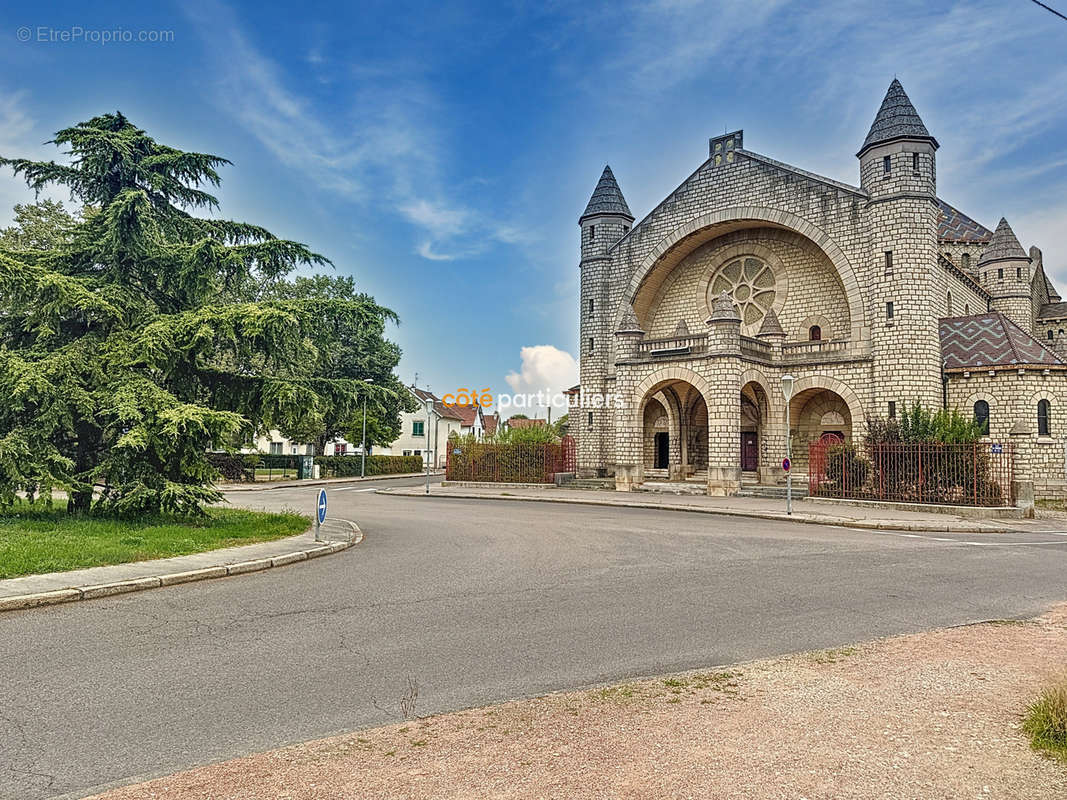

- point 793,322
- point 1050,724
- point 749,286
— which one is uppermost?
point 749,286

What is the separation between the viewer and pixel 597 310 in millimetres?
35844

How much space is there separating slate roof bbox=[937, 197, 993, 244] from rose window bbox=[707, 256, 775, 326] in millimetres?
14066

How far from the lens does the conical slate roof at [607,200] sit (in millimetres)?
36219

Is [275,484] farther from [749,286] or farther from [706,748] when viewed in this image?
[706,748]

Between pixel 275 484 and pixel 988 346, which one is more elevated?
Result: pixel 988 346

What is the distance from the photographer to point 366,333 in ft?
47.2

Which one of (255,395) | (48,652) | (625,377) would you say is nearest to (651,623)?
(48,652)

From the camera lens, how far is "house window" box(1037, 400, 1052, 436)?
26.3 metres

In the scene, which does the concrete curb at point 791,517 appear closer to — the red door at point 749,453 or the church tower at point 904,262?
the church tower at point 904,262

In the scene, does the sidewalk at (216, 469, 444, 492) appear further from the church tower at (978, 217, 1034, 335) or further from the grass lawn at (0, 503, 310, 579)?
the church tower at (978, 217, 1034, 335)

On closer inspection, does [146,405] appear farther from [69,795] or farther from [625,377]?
[625,377]

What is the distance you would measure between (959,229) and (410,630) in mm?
45877

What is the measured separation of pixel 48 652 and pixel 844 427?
2960cm

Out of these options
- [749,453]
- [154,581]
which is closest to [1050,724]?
[154,581]
